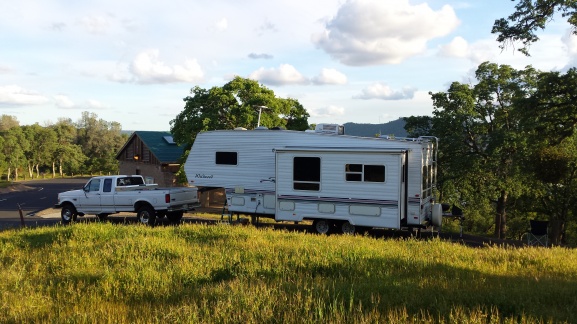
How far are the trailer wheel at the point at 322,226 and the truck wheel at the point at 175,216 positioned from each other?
5.91 meters

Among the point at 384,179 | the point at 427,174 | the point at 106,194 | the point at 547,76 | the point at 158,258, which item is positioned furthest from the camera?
the point at 106,194

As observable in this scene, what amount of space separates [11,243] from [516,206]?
88.8ft

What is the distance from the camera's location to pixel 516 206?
90.9 ft

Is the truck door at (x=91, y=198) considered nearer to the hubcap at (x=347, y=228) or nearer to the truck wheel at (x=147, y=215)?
the truck wheel at (x=147, y=215)

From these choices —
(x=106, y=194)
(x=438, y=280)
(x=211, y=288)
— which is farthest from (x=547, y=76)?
(x=106, y=194)

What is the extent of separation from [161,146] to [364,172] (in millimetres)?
30812

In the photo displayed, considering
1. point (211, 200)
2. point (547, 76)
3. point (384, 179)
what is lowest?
point (211, 200)

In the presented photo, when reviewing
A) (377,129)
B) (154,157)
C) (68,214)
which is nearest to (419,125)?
(68,214)

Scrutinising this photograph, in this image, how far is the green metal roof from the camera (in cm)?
3897

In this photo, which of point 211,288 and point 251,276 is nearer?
point 211,288

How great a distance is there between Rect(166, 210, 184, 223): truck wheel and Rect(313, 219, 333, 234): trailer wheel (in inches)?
233

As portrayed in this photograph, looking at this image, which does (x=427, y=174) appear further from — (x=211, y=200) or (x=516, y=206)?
(x=211, y=200)

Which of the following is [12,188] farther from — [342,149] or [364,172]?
[364,172]

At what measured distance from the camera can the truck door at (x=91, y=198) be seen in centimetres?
1742
